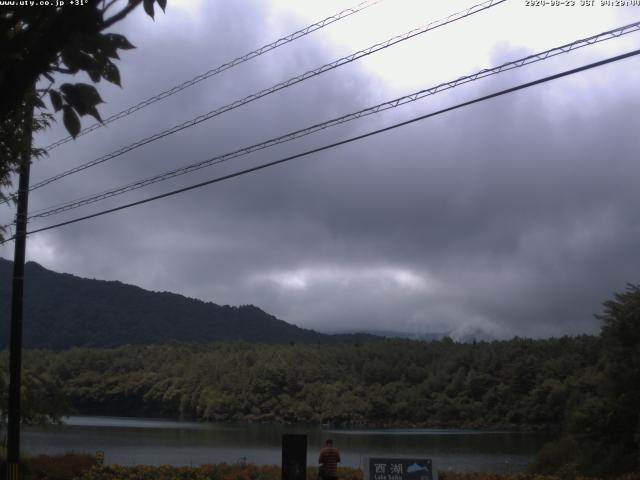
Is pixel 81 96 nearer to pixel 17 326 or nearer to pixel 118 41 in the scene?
pixel 118 41

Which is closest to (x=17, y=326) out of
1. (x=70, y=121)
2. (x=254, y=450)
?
(x=70, y=121)

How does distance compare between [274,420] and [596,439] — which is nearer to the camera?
[596,439]

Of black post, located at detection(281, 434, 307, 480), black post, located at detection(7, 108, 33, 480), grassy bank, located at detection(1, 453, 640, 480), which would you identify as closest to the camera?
black post, located at detection(281, 434, 307, 480)

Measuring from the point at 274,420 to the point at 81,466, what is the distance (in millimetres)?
75560

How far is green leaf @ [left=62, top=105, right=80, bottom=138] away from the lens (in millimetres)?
4477

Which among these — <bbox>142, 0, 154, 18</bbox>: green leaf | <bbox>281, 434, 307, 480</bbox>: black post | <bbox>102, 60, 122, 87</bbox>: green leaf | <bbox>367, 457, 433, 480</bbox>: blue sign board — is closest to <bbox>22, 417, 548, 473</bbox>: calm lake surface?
<bbox>367, 457, 433, 480</bbox>: blue sign board

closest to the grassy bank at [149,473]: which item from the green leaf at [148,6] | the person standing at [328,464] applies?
the person standing at [328,464]

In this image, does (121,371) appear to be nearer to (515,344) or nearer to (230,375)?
(230,375)

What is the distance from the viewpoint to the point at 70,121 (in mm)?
4484

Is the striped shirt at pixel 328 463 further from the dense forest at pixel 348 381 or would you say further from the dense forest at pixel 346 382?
the dense forest at pixel 346 382

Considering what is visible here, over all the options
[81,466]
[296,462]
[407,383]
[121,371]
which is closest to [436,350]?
[407,383]

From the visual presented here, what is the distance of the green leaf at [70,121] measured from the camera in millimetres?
4477

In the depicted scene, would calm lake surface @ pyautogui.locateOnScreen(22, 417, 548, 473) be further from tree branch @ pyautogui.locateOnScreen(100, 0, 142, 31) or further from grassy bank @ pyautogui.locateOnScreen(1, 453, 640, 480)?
tree branch @ pyautogui.locateOnScreen(100, 0, 142, 31)

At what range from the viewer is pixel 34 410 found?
2294 centimetres
